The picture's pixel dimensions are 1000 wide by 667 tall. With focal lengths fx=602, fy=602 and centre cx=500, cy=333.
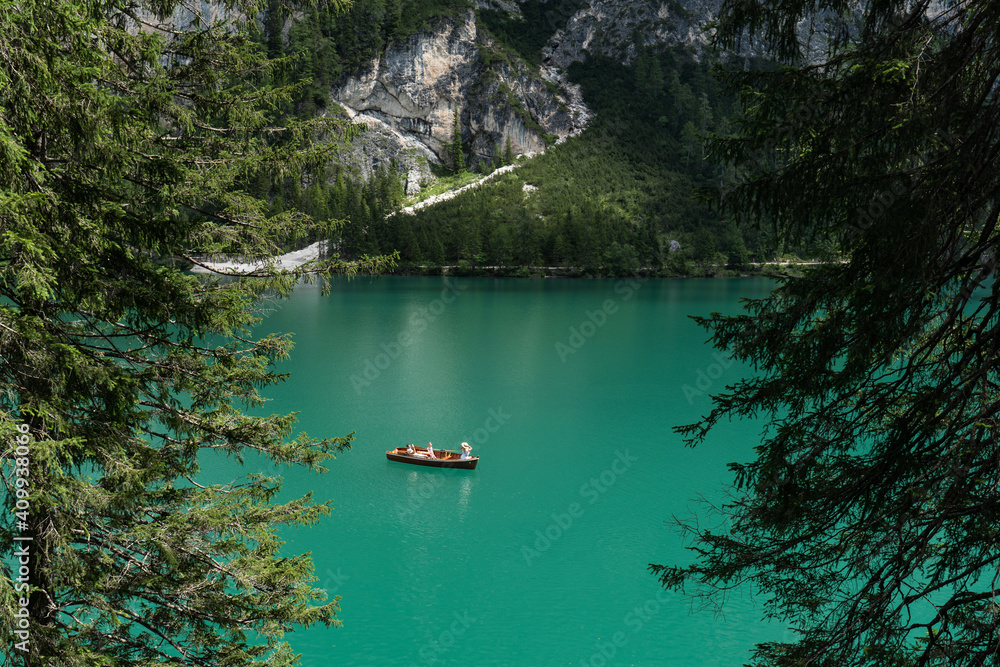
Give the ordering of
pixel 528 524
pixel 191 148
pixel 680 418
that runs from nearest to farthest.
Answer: pixel 191 148 → pixel 528 524 → pixel 680 418

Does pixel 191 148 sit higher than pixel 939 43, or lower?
lower

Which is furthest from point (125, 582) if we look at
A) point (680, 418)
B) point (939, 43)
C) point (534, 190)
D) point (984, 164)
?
point (534, 190)

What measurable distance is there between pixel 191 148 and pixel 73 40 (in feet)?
5.94

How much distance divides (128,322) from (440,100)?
117 m

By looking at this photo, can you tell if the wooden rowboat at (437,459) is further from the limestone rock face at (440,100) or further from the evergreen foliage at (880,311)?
the limestone rock face at (440,100)

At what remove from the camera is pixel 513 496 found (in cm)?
1723

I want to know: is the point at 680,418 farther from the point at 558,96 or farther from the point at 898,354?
the point at 558,96

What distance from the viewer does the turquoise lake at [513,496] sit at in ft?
37.2

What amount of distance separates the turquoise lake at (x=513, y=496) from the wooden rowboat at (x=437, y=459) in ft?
0.88

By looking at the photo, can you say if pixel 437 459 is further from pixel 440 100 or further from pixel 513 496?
pixel 440 100

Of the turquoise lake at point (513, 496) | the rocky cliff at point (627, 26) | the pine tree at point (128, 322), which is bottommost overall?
the turquoise lake at point (513, 496)

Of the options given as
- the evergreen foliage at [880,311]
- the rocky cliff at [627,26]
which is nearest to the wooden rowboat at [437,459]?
the evergreen foliage at [880,311]

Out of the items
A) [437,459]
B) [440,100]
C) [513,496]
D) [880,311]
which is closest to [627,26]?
[440,100]

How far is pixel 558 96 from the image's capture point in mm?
120500
